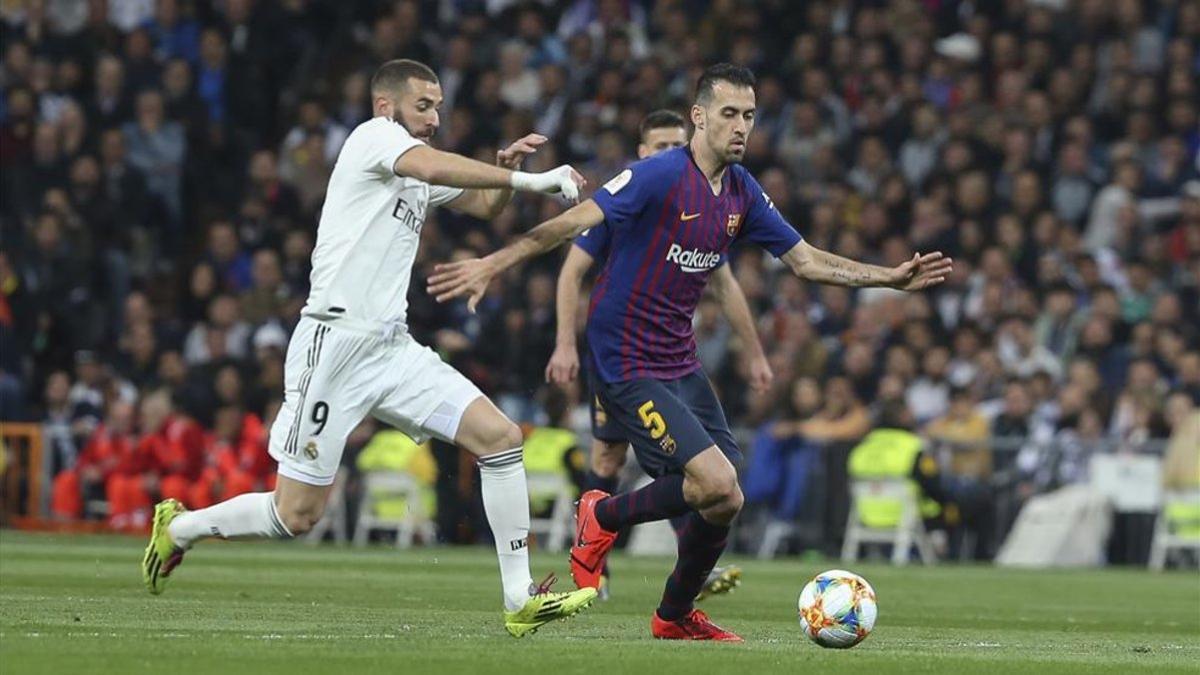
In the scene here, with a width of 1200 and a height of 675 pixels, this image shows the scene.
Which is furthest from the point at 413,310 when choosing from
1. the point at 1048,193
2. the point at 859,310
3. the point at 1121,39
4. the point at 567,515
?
the point at 1121,39

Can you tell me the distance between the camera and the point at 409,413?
35.2ft

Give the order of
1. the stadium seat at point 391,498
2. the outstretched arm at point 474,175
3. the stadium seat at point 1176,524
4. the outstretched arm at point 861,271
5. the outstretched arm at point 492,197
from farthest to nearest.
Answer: the stadium seat at point 391,498, the stadium seat at point 1176,524, the outstretched arm at point 861,271, the outstretched arm at point 492,197, the outstretched arm at point 474,175

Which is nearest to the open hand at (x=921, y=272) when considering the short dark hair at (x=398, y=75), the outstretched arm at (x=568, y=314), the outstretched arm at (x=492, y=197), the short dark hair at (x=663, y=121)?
the outstretched arm at (x=492, y=197)

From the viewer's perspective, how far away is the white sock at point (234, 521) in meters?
11.0

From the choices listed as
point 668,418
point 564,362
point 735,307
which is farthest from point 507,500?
point 735,307

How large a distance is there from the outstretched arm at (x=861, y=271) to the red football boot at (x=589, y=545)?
4.84ft

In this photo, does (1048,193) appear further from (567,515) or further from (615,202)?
(615,202)

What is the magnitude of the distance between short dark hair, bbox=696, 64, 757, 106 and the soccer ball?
89.7 inches

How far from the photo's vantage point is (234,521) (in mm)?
11062

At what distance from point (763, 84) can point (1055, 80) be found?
3.24m

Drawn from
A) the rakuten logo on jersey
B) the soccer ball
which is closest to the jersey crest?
the rakuten logo on jersey

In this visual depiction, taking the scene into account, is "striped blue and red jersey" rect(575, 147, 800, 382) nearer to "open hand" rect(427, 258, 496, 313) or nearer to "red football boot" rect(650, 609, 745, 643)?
"red football boot" rect(650, 609, 745, 643)

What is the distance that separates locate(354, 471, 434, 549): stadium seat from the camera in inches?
919

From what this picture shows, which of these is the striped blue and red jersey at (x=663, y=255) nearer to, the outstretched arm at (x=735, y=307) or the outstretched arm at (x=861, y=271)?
the outstretched arm at (x=861, y=271)
